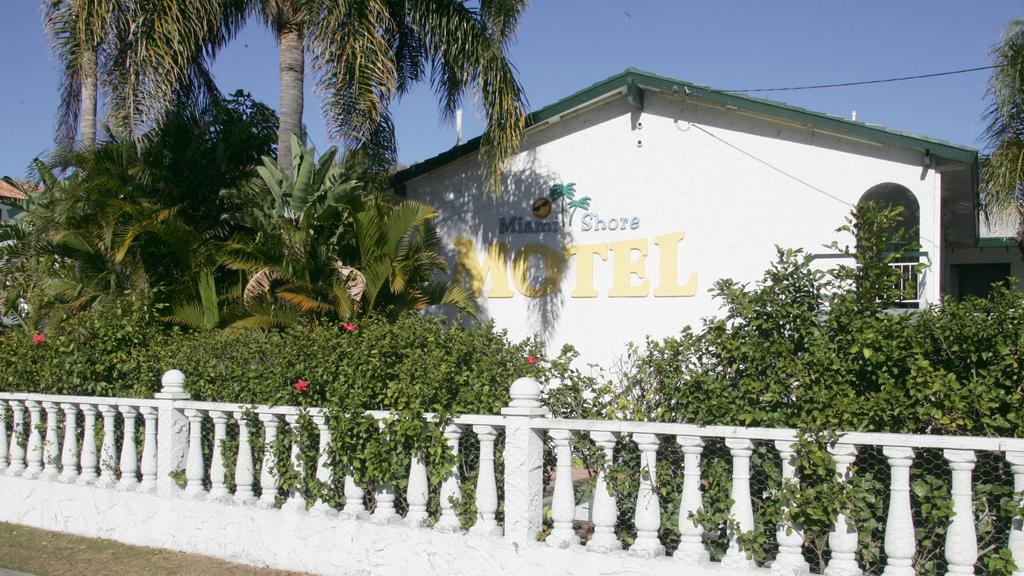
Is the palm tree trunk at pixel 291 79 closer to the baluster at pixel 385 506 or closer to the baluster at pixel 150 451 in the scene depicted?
the baluster at pixel 150 451

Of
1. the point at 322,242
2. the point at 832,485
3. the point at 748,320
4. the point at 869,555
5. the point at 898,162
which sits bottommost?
the point at 869,555

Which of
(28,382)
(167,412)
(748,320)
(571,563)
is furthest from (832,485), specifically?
(28,382)

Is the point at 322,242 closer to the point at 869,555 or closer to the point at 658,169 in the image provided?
the point at 658,169

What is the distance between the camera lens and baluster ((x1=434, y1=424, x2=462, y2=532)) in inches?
244

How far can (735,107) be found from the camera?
10734 millimetres

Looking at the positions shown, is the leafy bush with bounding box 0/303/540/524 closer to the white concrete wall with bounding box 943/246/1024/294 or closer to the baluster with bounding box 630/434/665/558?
the baluster with bounding box 630/434/665/558

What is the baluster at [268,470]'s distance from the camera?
7145mm

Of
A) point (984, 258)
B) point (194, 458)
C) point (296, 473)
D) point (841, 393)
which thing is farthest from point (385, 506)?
point (984, 258)

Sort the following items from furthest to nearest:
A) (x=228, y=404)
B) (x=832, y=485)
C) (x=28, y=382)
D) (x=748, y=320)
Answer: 1. (x=28, y=382)
2. (x=228, y=404)
3. (x=748, y=320)
4. (x=832, y=485)

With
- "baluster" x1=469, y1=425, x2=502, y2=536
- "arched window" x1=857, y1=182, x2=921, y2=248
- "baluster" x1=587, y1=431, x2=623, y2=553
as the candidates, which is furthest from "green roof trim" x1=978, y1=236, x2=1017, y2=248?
"baluster" x1=469, y1=425, x2=502, y2=536

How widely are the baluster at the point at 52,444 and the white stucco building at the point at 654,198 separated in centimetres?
578

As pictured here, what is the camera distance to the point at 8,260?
13977 millimetres

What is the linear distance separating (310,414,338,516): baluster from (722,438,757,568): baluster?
309cm

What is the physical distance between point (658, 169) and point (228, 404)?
6.37 m
